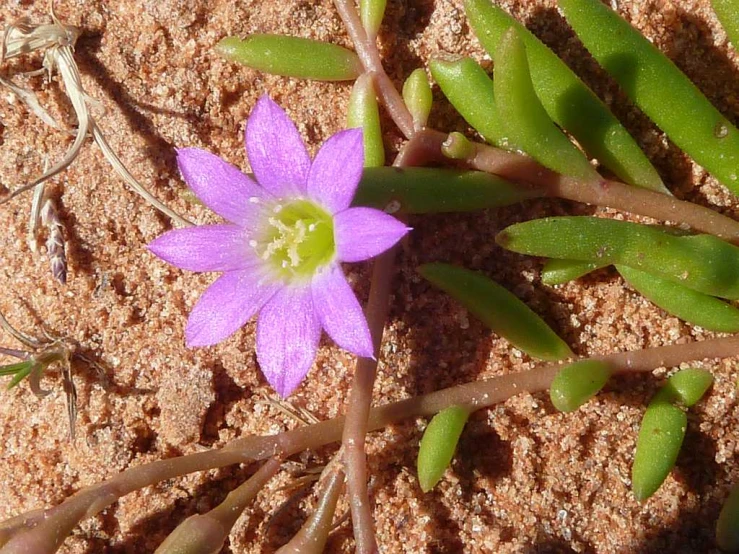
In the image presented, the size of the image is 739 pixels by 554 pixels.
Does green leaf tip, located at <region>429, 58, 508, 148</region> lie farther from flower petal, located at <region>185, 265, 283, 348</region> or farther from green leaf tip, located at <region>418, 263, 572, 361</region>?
flower petal, located at <region>185, 265, 283, 348</region>

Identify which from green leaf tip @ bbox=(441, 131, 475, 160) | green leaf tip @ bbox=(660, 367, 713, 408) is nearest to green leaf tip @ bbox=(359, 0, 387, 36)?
green leaf tip @ bbox=(441, 131, 475, 160)

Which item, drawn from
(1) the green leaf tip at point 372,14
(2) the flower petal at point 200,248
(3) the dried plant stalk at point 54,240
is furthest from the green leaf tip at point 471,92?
(3) the dried plant stalk at point 54,240

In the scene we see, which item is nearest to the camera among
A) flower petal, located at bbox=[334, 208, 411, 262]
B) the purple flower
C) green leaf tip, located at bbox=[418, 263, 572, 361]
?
flower petal, located at bbox=[334, 208, 411, 262]

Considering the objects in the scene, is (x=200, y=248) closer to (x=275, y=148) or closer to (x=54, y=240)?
(x=275, y=148)

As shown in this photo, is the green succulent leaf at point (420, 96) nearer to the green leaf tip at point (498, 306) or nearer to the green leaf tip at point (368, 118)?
the green leaf tip at point (368, 118)

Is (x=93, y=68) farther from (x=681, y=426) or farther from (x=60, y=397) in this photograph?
(x=681, y=426)

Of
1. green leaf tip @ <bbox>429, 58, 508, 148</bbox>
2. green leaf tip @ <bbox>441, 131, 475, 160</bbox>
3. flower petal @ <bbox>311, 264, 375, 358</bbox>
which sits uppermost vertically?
green leaf tip @ <bbox>429, 58, 508, 148</bbox>

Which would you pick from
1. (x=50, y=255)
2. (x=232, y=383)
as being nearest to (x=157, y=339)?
(x=232, y=383)
